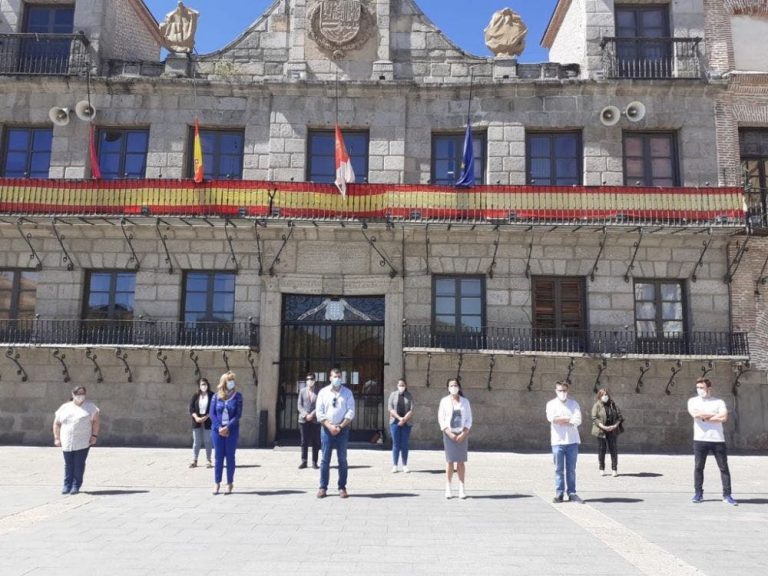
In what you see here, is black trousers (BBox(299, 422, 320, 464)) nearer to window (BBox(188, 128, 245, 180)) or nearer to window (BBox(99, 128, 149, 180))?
window (BBox(188, 128, 245, 180))

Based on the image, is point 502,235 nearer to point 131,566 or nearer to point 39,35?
point 131,566

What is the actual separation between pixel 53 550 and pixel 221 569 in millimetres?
1857

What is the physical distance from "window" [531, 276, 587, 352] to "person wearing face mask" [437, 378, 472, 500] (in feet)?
21.2

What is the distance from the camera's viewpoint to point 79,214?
15344 millimetres

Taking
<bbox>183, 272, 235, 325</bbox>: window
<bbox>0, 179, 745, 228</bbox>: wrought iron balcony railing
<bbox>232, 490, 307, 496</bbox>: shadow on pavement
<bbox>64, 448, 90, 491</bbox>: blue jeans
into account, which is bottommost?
<bbox>232, 490, 307, 496</bbox>: shadow on pavement

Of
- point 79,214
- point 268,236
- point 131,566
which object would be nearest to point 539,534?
point 131,566

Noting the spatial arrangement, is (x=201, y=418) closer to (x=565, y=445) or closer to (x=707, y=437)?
(x=565, y=445)

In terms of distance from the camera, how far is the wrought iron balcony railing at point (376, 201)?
15.1 m

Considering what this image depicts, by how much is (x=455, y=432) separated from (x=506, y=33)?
1194cm

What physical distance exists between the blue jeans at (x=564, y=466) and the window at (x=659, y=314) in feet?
23.4

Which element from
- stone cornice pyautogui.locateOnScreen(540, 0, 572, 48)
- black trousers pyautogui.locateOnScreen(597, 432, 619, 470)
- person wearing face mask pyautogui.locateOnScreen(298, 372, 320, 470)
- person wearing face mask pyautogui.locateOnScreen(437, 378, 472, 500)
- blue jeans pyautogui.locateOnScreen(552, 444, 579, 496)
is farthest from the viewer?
stone cornice pyautogui.locateOnScreen(540, 0, 572, 48)

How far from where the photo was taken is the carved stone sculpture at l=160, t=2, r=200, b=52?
1716 cm

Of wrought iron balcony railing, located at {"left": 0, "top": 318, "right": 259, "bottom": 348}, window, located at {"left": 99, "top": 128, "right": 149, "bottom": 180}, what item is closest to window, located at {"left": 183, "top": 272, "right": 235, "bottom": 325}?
wrought iron balcony railing, located at {"left": 0, "top": 318, "right": 259, "bottom": 348}

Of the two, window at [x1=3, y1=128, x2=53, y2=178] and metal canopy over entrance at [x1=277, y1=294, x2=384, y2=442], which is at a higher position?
window at [x1=3, y1=128, x2=53, y2=178]
